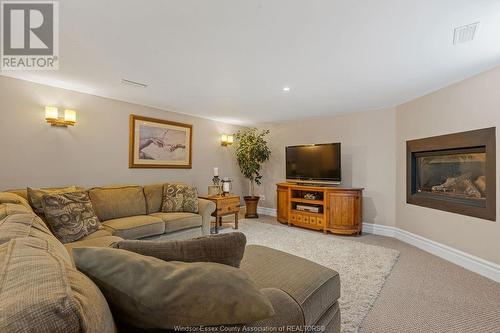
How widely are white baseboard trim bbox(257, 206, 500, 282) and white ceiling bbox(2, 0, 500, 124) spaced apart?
2085 millimetres

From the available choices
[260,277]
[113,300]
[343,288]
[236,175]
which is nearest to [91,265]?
[113,300]

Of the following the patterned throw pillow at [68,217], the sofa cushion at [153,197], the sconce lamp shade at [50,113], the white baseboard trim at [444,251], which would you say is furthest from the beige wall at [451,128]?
the sconce lamp shade at [50,113]

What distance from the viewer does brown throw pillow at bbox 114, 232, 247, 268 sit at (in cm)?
96

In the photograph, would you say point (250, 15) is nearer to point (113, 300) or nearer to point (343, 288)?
point (113, 300)

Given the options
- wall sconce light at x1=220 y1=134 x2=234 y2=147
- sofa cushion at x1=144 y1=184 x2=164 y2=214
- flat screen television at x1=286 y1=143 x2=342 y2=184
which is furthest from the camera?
wall sconce light at x1=220 y1=134 x2=234 y2=147

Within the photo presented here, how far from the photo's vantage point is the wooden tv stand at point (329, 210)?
3.96 meters

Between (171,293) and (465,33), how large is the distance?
8.72 feet

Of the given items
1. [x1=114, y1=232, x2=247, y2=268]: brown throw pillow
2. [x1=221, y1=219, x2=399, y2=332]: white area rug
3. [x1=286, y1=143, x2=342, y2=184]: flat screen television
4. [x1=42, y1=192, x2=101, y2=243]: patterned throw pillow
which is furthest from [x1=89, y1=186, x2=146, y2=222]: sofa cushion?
[x1=286, y1=143, x2=342, y2=184]: flat screen television

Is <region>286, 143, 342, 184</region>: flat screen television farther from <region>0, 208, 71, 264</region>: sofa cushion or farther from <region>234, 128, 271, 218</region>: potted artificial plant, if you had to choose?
<region>0, 208, 71, 264</region>: sofa cushion

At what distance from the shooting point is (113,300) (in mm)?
732

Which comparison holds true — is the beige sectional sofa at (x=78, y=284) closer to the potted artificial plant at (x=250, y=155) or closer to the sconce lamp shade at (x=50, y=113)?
the sconce lamp shade at (x=50, y=113)

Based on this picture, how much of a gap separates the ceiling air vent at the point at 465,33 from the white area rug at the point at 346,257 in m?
2.27

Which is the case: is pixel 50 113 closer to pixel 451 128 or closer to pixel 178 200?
pixel 178 200

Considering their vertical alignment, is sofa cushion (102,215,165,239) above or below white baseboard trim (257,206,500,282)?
above
